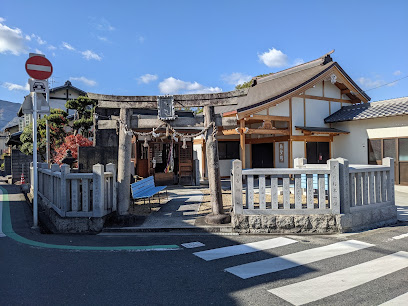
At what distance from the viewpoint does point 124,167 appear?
23.5 ft

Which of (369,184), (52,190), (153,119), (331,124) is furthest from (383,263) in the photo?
(331,124)

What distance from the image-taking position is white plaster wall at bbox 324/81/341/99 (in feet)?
55.0

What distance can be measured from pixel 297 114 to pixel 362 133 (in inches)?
134

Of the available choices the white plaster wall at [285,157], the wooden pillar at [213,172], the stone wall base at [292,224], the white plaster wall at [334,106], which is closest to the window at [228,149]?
the white plaster wall at [285,157]

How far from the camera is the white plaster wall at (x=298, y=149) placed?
1499cm

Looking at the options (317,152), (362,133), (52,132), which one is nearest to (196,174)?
(317,152)

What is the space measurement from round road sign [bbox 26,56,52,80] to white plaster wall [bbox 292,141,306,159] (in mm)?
11641

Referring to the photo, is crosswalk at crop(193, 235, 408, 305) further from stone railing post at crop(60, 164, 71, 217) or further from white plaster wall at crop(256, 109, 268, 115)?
white plaster wall at crop(256, 109, 268, 115)

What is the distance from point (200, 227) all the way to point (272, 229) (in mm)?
1553

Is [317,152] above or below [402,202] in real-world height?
above

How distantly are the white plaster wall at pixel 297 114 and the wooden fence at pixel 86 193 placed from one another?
1080cm

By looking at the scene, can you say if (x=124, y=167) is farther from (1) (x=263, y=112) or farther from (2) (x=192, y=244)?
(1) (x=263, y=112)

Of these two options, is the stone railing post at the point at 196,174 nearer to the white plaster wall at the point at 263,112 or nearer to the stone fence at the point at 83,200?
the white plaster wall at the point at 263,112

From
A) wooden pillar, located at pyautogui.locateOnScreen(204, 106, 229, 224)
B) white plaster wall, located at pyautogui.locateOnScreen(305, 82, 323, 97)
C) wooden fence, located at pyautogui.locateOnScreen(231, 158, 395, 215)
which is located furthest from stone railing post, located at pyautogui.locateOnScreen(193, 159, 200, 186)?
wooden fence, located at pyautogui.locateOnScreen(231, 158, 395, 215)
